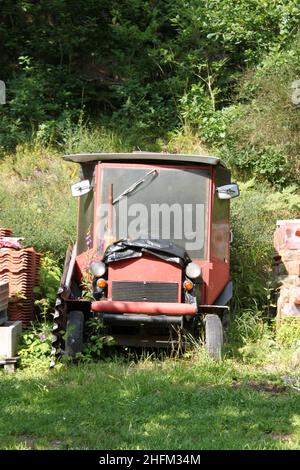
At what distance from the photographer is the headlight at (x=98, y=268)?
326 inches

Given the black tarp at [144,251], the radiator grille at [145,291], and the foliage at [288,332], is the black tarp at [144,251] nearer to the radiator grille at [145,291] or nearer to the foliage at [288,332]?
the radiator grille at [145,291]

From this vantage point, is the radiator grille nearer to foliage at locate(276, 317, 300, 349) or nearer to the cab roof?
the cab roof

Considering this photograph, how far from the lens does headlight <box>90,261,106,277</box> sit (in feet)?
27.1

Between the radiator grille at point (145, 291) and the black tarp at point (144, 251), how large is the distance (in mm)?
271

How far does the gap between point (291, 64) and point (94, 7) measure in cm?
518

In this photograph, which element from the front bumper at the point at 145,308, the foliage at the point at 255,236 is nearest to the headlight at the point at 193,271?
the front bumper at the point at 145,308

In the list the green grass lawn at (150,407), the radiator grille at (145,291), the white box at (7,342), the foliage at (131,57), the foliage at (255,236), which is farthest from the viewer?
the foliage at (131,57)

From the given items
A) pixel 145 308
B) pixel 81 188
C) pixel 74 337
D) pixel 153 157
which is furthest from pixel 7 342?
pixel 153 157

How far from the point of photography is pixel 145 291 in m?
Result: 8.22

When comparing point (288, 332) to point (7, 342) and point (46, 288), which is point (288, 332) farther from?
point (7, 342)

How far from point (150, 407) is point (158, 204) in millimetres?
3102

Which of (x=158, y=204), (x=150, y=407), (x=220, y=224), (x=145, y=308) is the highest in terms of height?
(x=158, y=204)
